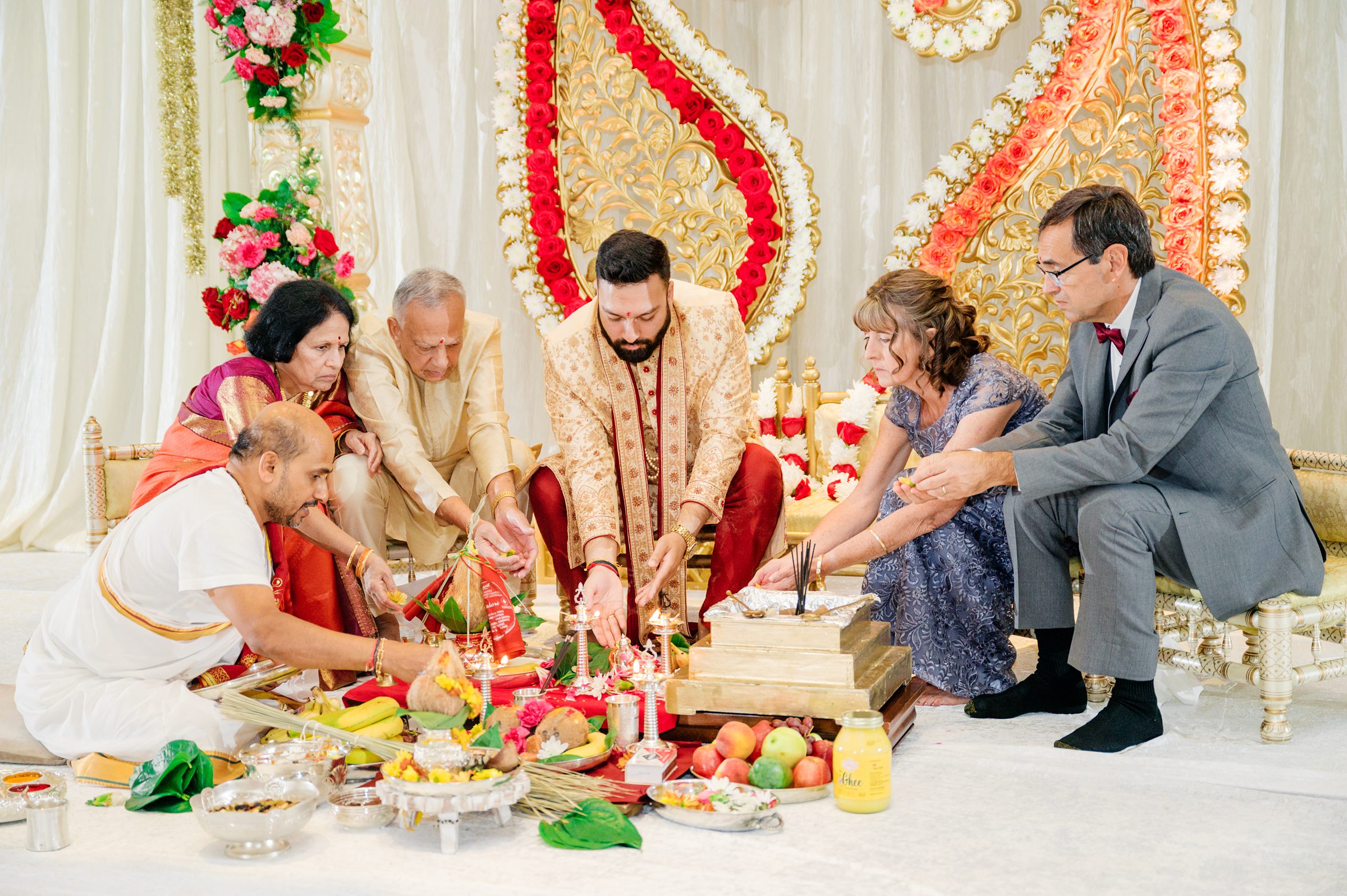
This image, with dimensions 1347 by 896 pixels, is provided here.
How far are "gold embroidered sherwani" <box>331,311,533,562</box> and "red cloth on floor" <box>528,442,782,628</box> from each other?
0.81ft

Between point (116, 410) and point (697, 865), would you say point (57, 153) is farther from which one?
point (697, 865)

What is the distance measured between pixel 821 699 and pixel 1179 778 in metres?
0.88

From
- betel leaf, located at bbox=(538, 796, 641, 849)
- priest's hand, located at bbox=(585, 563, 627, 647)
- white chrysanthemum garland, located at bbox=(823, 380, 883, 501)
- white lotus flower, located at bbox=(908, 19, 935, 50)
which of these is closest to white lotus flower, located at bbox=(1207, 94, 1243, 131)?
white lotus flower, located at bbox=(908, 19, 935, 50)

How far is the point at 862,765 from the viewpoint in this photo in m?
2.72

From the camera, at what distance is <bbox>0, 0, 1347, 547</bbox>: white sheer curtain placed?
5.85m

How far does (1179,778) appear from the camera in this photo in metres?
2.97

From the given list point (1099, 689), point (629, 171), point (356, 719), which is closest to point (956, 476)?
point (1099, 689)

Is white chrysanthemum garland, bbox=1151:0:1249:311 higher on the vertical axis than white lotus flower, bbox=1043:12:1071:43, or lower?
lower

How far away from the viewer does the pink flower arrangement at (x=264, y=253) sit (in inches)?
197

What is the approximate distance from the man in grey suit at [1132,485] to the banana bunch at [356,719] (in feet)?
4.94

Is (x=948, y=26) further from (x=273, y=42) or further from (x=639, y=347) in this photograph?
(x=273, y=42)

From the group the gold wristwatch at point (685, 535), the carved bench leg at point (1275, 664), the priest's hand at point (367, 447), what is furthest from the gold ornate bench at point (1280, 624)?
the priest's hand at point (367, 447)

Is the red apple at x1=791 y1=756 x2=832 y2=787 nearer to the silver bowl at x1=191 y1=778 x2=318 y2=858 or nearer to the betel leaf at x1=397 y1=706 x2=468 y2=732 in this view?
the betel leaf at x1=397 y1=706 x2=468 y2=732

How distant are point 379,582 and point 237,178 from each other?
412cm
